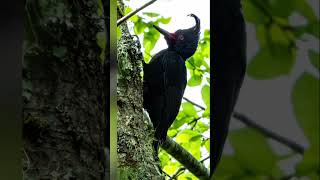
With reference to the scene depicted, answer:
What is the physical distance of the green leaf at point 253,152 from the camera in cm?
84

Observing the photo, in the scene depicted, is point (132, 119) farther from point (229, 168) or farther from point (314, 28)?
point (314, 28)

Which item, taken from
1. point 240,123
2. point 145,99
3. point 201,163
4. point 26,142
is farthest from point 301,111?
point 26,142

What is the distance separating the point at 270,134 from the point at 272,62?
0.36 feet

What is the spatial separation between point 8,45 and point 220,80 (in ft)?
1.19

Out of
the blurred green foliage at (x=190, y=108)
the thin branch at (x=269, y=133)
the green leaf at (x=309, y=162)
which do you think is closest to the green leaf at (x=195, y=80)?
the blurred green foliage at (x=190, y=108)

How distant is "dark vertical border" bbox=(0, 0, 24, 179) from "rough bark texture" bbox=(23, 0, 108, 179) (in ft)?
0.04

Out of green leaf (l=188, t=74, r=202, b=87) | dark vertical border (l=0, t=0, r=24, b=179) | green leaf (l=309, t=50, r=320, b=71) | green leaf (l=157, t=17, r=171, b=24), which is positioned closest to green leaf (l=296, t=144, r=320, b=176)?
green leaf (l=309, t=50, r=320, b=71)

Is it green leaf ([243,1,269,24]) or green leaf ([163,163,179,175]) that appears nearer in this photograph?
green leaf ([243,1,269,24])

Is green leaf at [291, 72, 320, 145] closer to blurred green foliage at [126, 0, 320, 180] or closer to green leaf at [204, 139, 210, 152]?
blurred green foliage at [126, 0, 320, 180]

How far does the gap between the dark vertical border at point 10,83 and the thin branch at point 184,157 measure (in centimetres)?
25

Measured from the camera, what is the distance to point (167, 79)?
3.34 feet

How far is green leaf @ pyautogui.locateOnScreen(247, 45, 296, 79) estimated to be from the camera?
855mm

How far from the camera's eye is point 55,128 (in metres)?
0.94

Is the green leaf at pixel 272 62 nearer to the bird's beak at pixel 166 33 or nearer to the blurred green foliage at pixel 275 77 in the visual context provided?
the blurred green foliage at pixel 275 77
